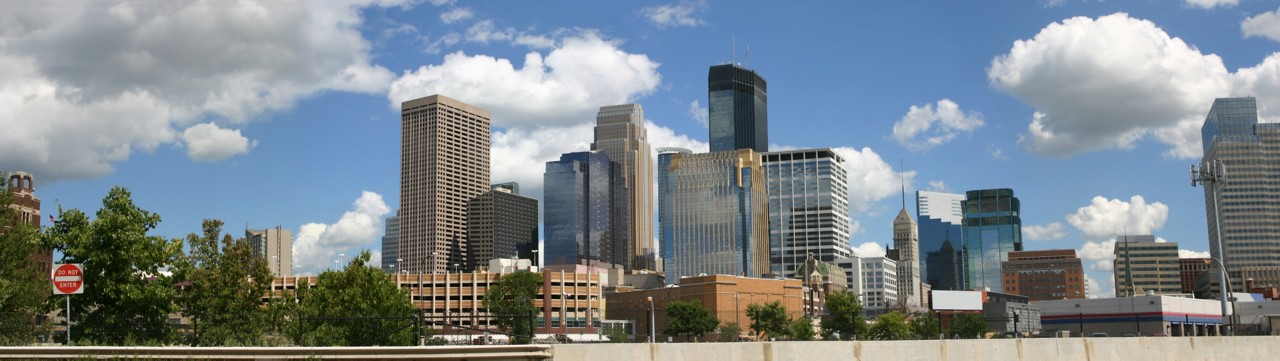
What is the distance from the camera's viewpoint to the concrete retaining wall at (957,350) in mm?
25780

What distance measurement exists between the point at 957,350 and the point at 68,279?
26.1 metres

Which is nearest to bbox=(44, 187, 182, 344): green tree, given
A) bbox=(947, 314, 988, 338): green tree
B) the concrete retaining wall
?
the concrete retaining wall

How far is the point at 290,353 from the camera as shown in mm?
24359

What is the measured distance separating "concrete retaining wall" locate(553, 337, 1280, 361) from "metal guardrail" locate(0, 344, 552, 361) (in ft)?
3.78

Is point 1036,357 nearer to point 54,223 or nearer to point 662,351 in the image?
point 662,351

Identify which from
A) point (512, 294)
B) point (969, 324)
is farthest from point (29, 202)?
point (969, 324)

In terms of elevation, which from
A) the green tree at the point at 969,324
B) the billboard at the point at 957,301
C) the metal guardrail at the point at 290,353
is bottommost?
the green tree at the point at 969,324

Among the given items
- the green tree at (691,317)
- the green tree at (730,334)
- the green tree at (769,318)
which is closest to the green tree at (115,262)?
the green tree at (730,334)

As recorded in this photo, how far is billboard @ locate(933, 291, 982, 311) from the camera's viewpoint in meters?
131

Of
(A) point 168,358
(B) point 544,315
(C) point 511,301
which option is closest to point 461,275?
(B) point 544,315

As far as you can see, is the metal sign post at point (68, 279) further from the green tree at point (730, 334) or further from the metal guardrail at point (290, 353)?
the green tree at point (730, 334)

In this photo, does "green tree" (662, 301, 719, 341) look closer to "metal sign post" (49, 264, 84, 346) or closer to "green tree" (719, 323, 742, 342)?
"green tree" (719, 323, 742, 342)

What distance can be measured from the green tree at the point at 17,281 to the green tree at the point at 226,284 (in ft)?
24.3

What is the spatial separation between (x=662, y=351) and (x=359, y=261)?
36771 mm
